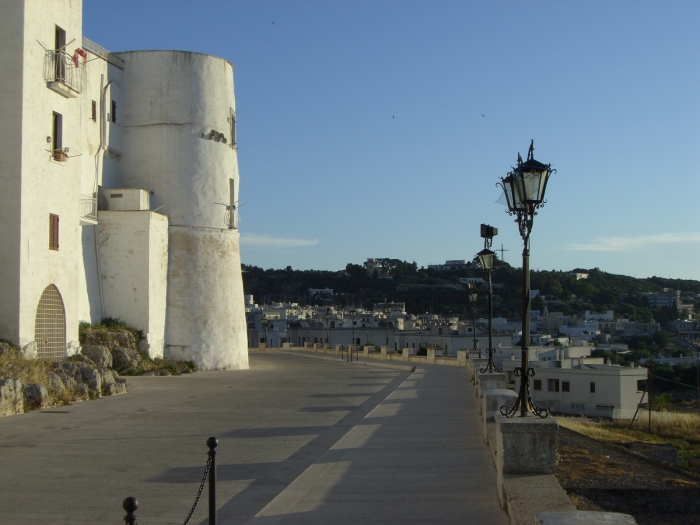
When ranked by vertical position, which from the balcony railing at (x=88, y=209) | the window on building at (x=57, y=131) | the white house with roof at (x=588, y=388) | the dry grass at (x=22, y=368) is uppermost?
the window on building at (x=57, y=131)

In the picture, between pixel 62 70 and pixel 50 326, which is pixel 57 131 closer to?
pixel 62 70

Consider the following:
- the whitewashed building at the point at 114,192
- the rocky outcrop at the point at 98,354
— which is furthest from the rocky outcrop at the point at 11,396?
the rocky outcrop at the point at 98,354

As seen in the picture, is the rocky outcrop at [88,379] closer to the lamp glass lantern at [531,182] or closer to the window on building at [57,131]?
the window on building at [57,131]

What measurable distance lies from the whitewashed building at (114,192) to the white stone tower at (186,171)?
0.15 feet

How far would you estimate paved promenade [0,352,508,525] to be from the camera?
7281mm

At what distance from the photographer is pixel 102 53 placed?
29.6 metres

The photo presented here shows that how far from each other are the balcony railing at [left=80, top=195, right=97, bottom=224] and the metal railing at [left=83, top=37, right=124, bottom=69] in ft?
17.8

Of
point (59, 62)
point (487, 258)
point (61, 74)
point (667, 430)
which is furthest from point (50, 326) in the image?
point (667, 430)

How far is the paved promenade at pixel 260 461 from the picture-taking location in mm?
7281

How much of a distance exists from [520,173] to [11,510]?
6.20 meters

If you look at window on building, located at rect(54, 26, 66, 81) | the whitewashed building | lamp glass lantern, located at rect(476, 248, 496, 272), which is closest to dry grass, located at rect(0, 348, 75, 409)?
the whitewashed building

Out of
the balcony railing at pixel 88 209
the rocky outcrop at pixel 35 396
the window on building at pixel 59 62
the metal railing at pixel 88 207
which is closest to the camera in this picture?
the rocky outcrop at pixel 35 396

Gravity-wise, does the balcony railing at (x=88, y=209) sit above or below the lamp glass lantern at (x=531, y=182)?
above

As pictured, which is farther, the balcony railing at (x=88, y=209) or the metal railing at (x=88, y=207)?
the metal railing at (x=88, y=207)
